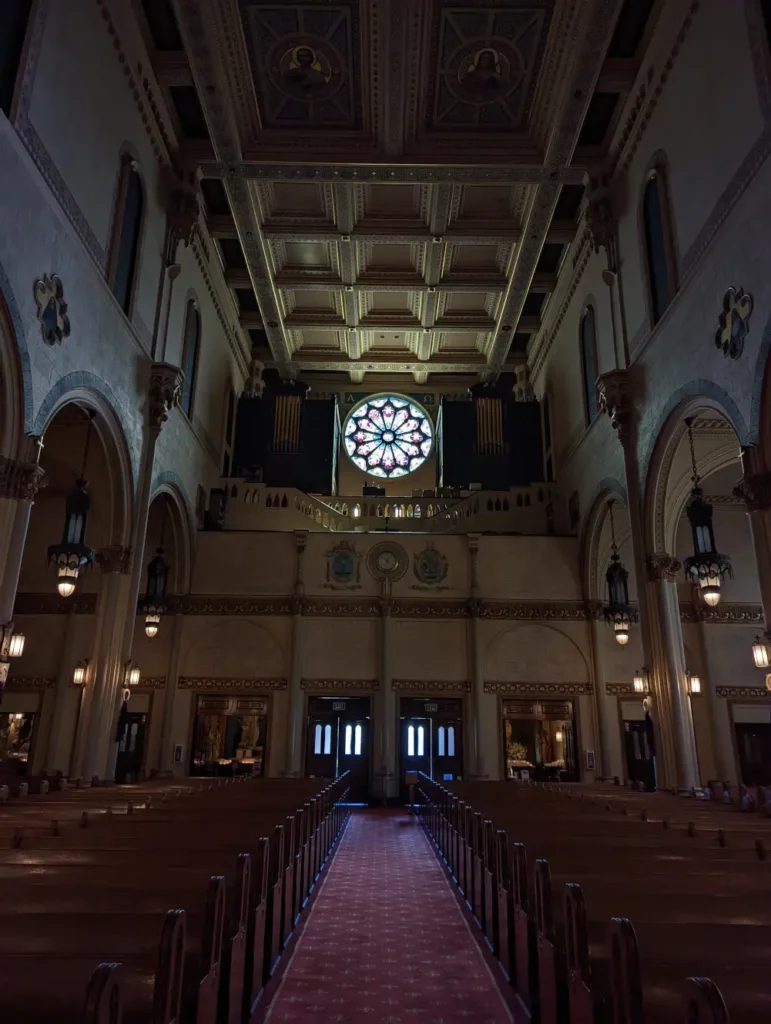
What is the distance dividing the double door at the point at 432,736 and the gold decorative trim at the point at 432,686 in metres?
0.24

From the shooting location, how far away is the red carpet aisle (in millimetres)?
3959

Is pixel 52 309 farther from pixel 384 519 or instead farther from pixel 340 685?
pixel 384 519

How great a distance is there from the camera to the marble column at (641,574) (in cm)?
1193

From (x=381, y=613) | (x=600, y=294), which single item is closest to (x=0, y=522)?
(x=381, y=613)

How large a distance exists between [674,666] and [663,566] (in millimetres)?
1829

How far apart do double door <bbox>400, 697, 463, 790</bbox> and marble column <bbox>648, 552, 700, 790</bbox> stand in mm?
6458

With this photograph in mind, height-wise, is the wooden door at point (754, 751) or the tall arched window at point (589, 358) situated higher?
the tall arched window at point (589, 358)

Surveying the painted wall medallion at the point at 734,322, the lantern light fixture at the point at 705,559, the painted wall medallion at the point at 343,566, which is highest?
the painted wall medallion at the point at 734,322

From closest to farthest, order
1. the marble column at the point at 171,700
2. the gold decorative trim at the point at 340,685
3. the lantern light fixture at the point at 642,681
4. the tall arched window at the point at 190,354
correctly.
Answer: the lantern light fixture at the point at 642,681 < the marble column at the point at 171,700 < the tall arched window at the point at 190,354 < the gold decorative trim at the point at 340,685

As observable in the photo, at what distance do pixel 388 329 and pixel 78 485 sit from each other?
14.2 m

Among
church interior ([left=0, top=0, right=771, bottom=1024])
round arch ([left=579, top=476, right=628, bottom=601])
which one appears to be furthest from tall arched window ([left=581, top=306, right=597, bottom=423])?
round arch ([left=579, top=476, right=628, bottom=601])

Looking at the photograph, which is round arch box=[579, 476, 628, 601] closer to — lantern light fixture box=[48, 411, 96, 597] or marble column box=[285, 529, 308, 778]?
marble column box=[285, 529, 308, 778]

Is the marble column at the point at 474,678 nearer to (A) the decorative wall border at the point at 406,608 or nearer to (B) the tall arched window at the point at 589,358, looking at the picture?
(A) the decorative wall border at the point at 406,608

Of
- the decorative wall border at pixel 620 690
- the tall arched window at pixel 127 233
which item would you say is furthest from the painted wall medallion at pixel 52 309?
the decorative wall border at pixel 620 690
